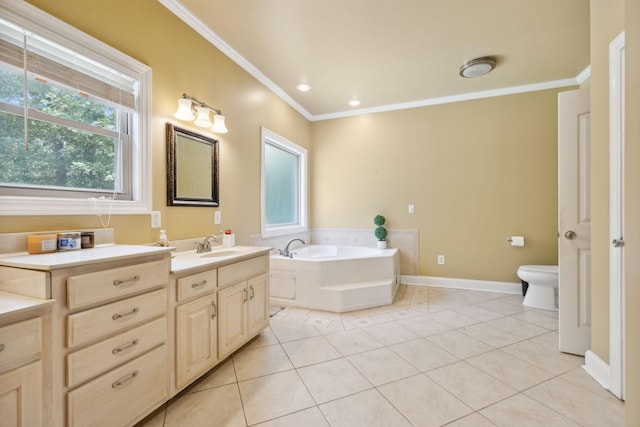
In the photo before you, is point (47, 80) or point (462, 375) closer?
point (47, 80)

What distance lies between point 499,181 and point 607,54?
205 cm

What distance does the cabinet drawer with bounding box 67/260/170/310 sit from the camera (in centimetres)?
106

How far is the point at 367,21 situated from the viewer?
7.40 feet

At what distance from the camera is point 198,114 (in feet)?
7.25

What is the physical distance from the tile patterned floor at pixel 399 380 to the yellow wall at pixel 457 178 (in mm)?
1167

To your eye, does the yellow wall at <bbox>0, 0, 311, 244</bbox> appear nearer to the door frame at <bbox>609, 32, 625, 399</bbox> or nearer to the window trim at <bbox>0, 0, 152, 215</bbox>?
the window trim at <bbox>0, 0, 152, 215</bbox>

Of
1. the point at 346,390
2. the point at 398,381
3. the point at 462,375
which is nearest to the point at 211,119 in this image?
the point at 346,390

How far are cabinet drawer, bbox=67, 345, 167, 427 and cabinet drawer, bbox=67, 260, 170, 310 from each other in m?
0.33

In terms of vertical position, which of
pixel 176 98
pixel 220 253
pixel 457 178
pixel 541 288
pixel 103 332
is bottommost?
pixel 541 288

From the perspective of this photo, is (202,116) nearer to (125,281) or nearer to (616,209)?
(125,281)

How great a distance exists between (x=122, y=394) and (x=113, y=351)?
207mm

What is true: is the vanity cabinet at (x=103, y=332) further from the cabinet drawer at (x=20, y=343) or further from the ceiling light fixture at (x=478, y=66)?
the ceiling light fixture at (x=478, y=66)

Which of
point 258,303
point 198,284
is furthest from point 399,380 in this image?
point 198,284

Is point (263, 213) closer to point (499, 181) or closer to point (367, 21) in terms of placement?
point (367, 21)
